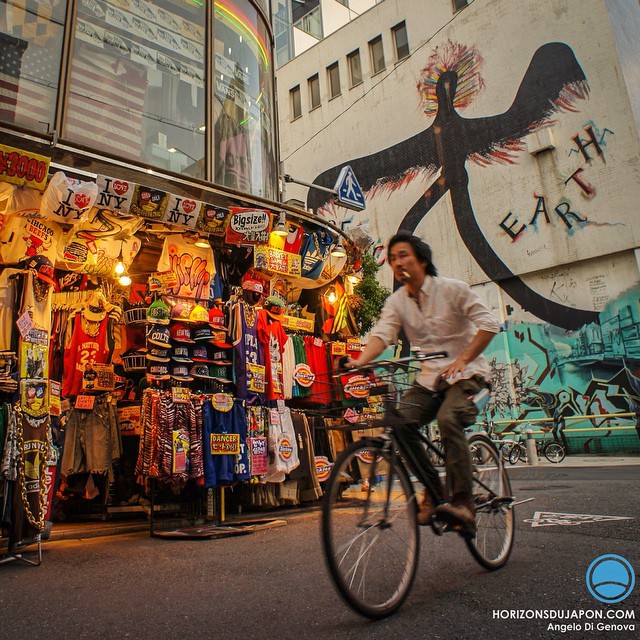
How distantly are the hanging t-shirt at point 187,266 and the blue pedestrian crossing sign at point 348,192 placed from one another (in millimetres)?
3184

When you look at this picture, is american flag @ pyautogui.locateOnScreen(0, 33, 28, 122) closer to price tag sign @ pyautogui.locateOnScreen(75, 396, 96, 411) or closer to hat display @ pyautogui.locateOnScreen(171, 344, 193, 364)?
hat display @ pyautogui.locateOnScreen(171, 344, 193, 364)

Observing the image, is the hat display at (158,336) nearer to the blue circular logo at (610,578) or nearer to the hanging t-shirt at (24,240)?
the hanging t-shirt at (24,240)

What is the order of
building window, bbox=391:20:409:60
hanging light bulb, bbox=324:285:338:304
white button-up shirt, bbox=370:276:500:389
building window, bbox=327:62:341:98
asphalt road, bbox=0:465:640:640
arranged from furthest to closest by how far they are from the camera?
1. building window, bbox=327:62:341:98
2. building window, bbox=391:20:409:60
3. hanging light bulb, bbox=324:285:338:304
4. white button-up shirt, bbox=370:276:500:389
5. asphalt road, bbox=0:465:640:640

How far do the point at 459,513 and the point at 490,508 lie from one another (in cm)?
65

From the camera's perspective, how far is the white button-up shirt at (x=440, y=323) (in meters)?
3.01

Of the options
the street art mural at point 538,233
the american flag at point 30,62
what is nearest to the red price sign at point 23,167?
the american flag at point 30,62

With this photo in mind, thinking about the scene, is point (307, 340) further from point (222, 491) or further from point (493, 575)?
point (493, 575)

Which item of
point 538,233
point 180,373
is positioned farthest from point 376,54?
point 180,373

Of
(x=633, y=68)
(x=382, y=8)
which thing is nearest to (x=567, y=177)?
(x=633, y=68)

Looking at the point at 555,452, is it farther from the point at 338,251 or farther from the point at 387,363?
the point at 387,363

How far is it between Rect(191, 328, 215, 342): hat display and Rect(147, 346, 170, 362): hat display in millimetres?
472

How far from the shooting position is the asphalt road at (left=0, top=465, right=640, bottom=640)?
7.45 feet

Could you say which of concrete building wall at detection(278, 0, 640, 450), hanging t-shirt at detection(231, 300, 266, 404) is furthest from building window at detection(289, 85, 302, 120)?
hanging t-shirt at detection(231, 300, 266, 404)

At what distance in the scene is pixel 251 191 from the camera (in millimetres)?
8102
